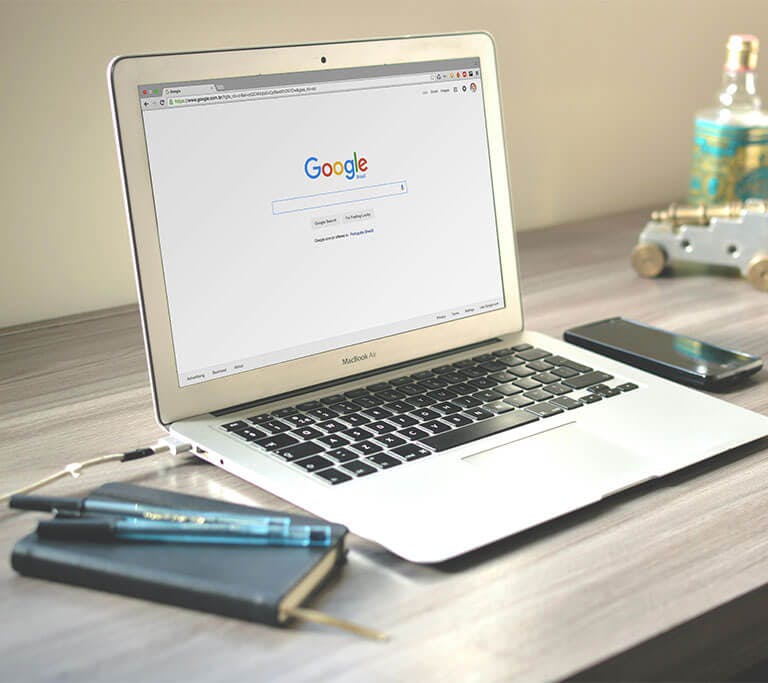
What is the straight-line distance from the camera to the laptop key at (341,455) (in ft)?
2.36

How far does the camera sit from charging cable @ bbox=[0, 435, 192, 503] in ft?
2.41

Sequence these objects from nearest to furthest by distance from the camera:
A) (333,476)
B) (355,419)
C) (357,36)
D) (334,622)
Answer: (334,622), (333,476), (355,419), (357,36)

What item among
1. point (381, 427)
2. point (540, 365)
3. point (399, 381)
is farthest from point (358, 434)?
point (540, 365)

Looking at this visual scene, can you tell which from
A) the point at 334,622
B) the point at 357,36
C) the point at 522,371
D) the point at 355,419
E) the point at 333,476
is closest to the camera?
the point at 334,622

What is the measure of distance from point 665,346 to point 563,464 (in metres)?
Result: 0.29

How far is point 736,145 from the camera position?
1318mm

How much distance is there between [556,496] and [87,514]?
1.03 feet

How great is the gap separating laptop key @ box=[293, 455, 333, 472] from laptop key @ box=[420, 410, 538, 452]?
0.27 feet

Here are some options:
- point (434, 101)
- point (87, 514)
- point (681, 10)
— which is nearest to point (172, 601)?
point (87, 514)

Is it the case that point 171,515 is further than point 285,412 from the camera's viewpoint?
No

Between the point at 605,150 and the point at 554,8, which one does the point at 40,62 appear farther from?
the point at 605,150

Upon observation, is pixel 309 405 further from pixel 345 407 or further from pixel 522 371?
pixel 522 371

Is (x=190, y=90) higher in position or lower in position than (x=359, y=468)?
higher

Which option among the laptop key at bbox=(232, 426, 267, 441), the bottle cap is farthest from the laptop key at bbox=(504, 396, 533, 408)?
the bottle cap
